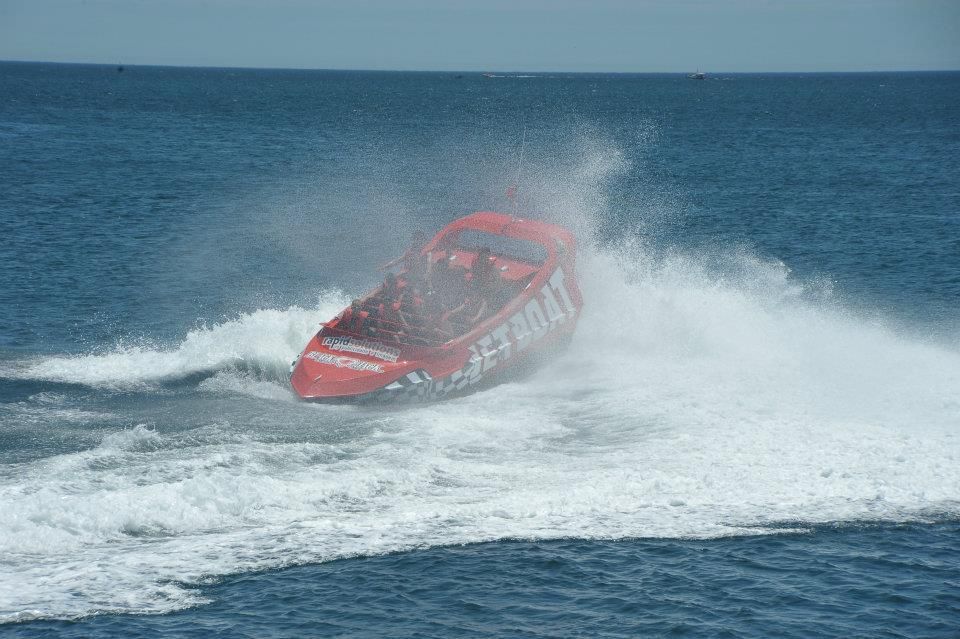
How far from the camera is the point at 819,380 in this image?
21.1 metres

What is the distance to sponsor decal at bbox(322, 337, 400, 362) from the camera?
20.4m

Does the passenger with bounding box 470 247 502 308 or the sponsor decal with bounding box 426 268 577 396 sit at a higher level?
the passenger with bounding box 470 247 502 308

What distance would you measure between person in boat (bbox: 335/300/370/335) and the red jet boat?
19 millimetres

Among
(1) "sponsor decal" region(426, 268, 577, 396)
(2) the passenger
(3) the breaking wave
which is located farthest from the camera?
(2) the passenger

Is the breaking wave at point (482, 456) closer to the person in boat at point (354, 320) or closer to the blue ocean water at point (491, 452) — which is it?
the blue ocean water at point (491, 452)

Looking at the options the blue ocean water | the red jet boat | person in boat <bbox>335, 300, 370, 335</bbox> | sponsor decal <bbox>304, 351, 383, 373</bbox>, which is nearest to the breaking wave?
the blue ocean water

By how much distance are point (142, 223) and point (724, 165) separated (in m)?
37.7

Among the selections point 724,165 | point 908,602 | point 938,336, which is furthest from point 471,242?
point 724,165

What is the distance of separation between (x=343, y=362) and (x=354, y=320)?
122 cm

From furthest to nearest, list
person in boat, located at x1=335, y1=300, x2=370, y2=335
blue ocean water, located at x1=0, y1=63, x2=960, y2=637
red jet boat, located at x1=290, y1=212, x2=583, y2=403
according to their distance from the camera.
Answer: person in boat, located at x1=335, y1=300, x2=370, y2=335 → red jet boat, located at x1=290, y1=212, x2=583, y2=403 → blue ocean water, located at x1=0, y1=63, x2=960, y2=637

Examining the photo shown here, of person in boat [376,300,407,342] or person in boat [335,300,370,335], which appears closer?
person in boat [376,300,407,342]

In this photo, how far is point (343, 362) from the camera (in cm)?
2025

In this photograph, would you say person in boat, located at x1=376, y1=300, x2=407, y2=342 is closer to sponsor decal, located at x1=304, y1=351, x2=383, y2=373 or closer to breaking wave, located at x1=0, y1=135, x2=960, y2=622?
sponsor decal, located at x1=304, y1=351, x2=383, y2=373

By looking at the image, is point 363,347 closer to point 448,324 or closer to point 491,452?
point 448,324
